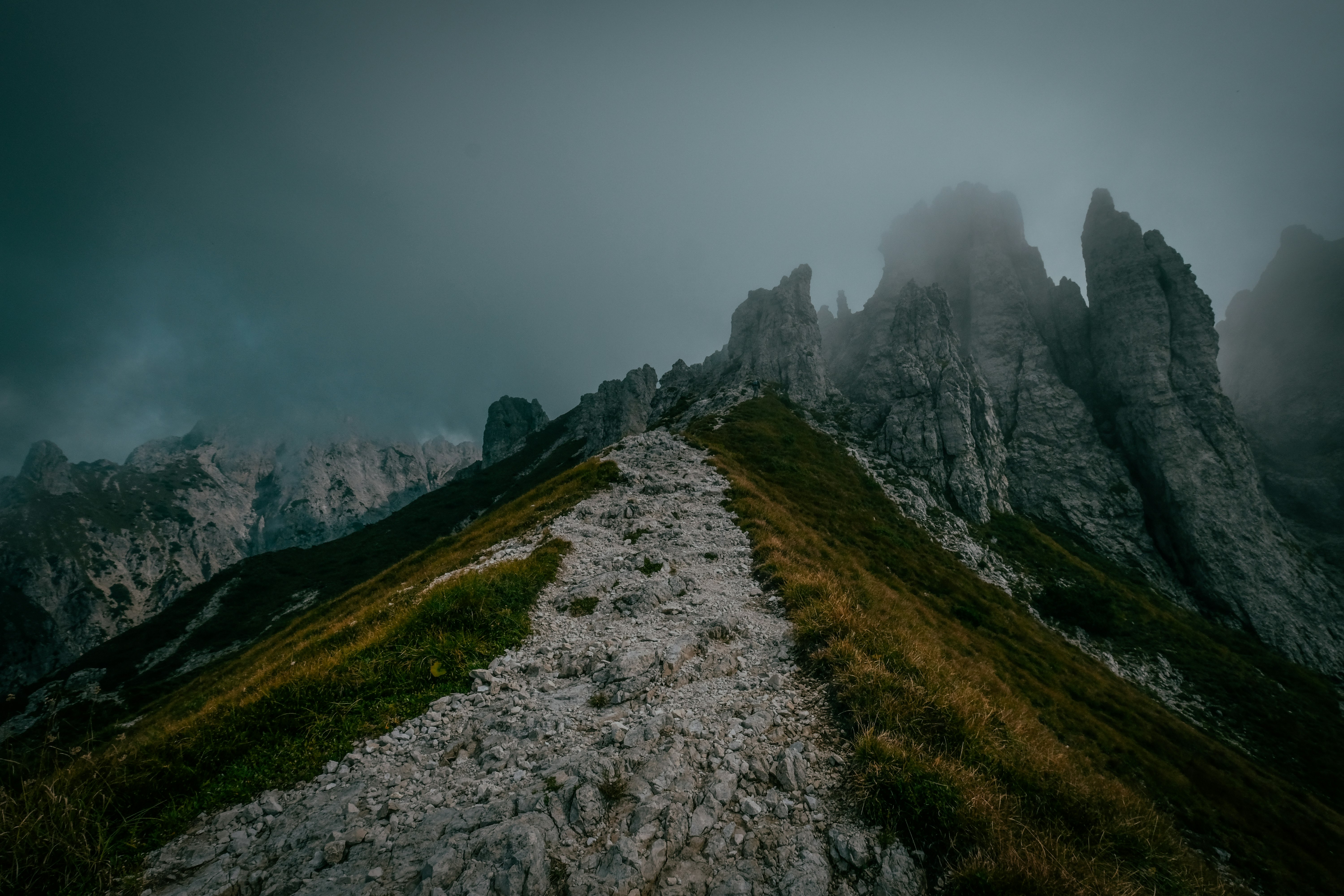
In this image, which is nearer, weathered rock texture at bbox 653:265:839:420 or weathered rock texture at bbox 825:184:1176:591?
weathered rock texture at bbox 825:184:1176:591

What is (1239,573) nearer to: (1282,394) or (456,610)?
(1282,394)

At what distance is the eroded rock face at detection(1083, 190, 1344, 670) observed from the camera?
54.5m

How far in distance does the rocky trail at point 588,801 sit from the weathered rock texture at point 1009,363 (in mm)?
62142

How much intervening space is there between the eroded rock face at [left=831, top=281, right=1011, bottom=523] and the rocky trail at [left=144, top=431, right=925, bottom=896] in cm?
5885

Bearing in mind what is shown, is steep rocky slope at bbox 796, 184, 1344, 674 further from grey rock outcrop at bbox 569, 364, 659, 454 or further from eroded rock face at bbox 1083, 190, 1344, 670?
grey rock outcrop at bbox 569, 364, 659, 454

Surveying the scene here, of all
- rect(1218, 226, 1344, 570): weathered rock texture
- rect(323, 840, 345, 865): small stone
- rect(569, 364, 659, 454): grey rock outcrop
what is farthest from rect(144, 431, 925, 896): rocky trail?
rect(1218, 226, 1344, 570): weathered rock texture

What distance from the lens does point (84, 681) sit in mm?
59125

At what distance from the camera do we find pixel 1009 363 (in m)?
86.9

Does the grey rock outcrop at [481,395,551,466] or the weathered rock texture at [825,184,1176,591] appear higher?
the grey rock outcrop at [481,395,551,466]

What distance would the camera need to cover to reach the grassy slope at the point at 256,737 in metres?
4.82

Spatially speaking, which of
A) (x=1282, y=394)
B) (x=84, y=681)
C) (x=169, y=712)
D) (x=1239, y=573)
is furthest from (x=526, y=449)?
(x=1282, y=394)

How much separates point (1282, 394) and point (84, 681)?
20745 cm

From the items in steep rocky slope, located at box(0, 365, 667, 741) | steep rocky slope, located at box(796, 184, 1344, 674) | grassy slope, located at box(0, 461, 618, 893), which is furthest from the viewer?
steep rocky slope, located at box(796, 184, 1344, 674)

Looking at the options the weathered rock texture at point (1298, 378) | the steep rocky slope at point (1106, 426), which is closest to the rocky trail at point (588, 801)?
the steep rocky slope at point (1106, 426)
